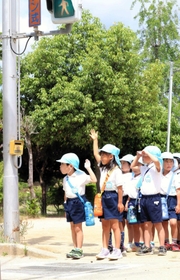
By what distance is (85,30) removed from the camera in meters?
27.5

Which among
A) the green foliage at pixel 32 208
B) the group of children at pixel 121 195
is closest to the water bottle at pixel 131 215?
the group of children at pixel 121 195

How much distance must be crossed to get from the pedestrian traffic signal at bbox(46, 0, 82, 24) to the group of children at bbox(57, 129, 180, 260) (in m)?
1.79

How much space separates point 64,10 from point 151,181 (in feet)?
9.88

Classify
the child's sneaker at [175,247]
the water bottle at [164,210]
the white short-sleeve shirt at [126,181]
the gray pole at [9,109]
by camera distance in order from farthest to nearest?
the white short-sleeve shirt at [126,181]
the child's sneaker at [175,247]
the gray pole at [9,109]
the water bottle at [164,210]

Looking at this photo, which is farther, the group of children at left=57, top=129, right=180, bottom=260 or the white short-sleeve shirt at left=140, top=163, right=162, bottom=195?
the white short-sleeve shirt at left=140, top=163, right=162, bottom=195

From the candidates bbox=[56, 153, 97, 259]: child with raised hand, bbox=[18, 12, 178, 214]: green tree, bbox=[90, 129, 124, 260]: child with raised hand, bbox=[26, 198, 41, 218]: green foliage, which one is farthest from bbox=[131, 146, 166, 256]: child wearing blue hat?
bbox=[18, 12, 178, 214]: green tree

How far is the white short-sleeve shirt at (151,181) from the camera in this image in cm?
1046

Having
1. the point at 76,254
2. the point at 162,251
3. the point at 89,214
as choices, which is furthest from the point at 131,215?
the point at 76,254

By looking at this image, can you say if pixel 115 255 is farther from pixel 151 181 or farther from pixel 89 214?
pixel 151 181

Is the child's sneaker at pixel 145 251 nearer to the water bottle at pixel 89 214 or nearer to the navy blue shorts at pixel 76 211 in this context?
the water bottle at pixel 89 214

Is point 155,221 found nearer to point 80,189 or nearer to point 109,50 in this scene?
point 80,189

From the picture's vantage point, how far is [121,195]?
10.1m

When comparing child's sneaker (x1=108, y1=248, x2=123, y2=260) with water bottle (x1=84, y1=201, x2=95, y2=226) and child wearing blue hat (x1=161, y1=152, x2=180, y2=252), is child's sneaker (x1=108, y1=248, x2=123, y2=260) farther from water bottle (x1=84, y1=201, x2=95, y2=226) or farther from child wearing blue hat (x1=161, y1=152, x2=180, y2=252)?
child wearing blue hat (x1=161, y1=152, x2=180, y2=252)

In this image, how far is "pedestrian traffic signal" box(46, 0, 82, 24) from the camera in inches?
389
